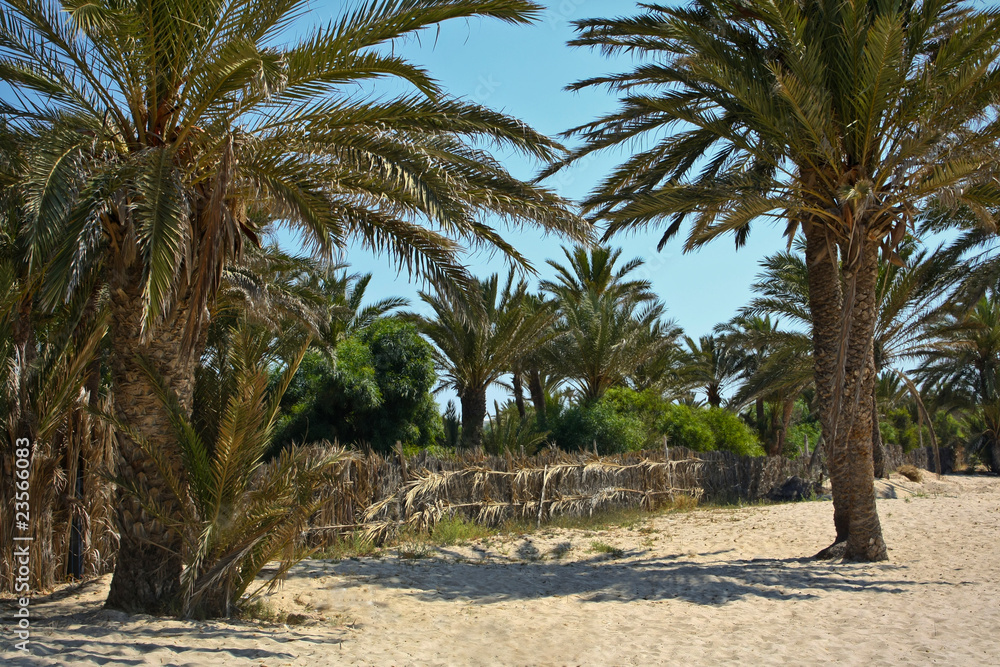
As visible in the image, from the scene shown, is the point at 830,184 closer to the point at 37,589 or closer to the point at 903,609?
the point at 903,609

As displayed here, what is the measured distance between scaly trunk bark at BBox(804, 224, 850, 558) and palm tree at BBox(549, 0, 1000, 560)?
0.02 m

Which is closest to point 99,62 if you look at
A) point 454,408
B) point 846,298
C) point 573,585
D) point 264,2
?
point 264,2

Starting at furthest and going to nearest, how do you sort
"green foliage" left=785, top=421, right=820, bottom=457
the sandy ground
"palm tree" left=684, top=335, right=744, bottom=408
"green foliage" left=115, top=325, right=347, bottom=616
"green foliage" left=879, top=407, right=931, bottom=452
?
"green foliage" left=879, top=407, right=931, bottom=452 → "green foliage" left=785, top=421, right=820, bottom=457 → "palm tree" left=684, top=335, right=744, bottom=408 → "green foliage" left=115, top=325, right=347, bottom=616 → the sandy ground

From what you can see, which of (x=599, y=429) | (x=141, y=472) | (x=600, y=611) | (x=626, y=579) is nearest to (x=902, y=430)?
(x=599, y=429)

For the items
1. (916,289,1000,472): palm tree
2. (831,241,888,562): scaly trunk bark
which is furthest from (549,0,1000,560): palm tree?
(916,289,1000,472): palm tree

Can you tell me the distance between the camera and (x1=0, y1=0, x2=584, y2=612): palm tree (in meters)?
6.00

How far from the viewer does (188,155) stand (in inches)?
268

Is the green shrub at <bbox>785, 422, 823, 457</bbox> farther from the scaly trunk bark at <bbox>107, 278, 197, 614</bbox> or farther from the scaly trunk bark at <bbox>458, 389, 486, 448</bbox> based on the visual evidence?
the scaly trunk bark at <bbox>107, 278, 197, 614</bbox>

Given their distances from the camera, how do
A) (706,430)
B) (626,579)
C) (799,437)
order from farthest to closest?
(799,437)
(706,430)
(626,579)

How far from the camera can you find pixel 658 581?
363 inches

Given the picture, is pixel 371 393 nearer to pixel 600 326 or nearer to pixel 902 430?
pixel 600 326

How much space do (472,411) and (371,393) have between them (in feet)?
9.58

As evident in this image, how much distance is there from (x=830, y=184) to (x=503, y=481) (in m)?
7.58

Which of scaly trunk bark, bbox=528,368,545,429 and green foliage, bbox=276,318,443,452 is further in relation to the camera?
scaly trunk bark, bbox=528,368,545,429
